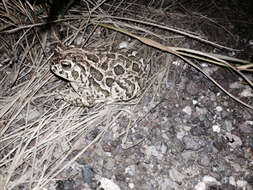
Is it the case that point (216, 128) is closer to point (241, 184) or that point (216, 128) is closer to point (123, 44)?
point (241, 184)

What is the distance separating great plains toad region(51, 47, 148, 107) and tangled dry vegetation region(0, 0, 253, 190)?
0.50 ft

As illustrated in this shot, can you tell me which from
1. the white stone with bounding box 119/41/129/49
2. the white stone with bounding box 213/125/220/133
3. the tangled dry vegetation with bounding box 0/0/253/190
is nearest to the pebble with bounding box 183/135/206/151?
the white stone with bounding box 213/125/220/133

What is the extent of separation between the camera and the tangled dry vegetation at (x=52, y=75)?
2686mm

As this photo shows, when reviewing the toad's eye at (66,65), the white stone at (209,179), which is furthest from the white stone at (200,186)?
the toad's eye at (66,65)

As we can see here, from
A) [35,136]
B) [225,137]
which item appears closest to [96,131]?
[35,136]

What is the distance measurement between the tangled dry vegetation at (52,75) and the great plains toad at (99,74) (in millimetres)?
153

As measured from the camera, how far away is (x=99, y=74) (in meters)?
2.94

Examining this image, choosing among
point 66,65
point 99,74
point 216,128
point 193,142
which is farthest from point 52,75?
point 216,128

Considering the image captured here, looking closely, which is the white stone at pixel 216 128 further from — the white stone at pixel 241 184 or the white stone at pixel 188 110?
the white stone at pixel 241 184

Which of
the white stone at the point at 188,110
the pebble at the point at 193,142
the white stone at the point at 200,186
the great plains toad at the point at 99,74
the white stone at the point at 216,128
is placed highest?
the great plains toad at the point at 99,74

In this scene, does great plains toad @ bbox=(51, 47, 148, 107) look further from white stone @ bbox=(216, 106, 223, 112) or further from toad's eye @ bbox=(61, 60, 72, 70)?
white stone @ bbox=(216, 106, 223, 112)

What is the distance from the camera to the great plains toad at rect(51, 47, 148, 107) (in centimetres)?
285

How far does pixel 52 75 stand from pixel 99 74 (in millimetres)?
707

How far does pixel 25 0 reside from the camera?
10.4 ft
